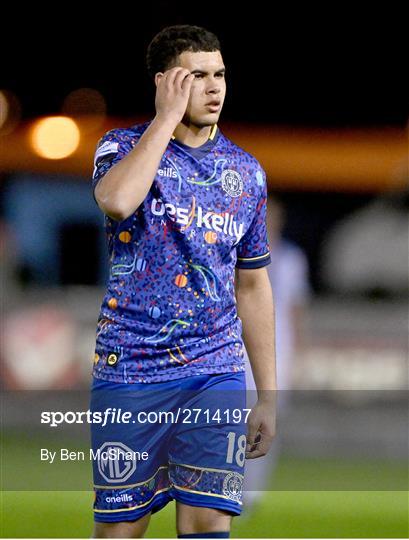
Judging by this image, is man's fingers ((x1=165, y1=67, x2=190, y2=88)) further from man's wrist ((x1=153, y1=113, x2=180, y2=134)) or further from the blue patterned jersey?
the blue patterned jersey

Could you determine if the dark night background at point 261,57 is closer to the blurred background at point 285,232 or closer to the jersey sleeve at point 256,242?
the blurred background at point 285,232

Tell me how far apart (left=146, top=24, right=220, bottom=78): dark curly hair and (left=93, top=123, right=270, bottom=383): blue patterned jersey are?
0.33 m

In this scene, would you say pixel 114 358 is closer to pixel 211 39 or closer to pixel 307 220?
pixel 211 39

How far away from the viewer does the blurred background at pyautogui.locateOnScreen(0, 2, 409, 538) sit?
8484mm

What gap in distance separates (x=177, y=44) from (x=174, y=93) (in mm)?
268

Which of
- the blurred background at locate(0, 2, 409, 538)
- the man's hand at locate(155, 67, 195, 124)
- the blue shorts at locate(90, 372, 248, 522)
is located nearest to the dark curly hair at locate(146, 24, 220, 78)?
the man's hand at locate(155, 67, 195, 124)

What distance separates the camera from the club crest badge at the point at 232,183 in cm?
452

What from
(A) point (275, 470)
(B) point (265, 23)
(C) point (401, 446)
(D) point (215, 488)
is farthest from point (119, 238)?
(B) point (265, 23)

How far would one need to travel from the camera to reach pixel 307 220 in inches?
503

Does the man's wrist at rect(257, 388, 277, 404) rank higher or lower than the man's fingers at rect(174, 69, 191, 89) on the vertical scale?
lower

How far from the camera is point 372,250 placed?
43.7 feet

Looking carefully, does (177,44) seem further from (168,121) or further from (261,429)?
(261,429)

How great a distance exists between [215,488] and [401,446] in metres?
6.56

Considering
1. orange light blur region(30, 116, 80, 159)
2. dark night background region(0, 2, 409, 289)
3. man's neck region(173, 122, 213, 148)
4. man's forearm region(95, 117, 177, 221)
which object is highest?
dark night background region(0, 2, 409, 289)
